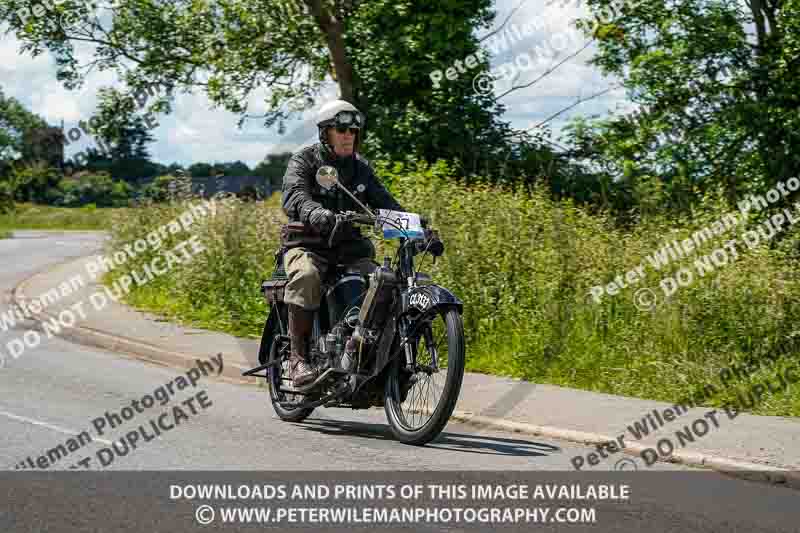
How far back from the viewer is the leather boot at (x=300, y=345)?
8242 mm

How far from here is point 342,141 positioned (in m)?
8.09

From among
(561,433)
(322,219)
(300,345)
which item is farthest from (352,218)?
(561,433)

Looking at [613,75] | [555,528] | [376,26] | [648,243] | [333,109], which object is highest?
[376,26]

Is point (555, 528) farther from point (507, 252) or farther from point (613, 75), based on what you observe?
point (613, 75)

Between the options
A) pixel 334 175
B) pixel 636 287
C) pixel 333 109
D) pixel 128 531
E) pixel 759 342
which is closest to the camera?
pixel 128 531

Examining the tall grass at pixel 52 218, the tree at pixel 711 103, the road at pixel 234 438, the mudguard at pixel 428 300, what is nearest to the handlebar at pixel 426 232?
the mudguard at pixel 428 300

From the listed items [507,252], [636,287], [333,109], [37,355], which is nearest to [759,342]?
[636,287]

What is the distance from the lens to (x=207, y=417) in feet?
29.7

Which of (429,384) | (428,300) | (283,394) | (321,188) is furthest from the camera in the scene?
(283,394)

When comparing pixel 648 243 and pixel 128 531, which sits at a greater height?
pixel 648 243

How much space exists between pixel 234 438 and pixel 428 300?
6.46 feet

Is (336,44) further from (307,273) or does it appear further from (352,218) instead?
(352,218)

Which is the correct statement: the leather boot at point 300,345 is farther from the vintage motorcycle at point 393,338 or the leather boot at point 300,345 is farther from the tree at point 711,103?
the tree at point 711,103

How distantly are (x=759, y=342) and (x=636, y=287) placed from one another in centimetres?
169
